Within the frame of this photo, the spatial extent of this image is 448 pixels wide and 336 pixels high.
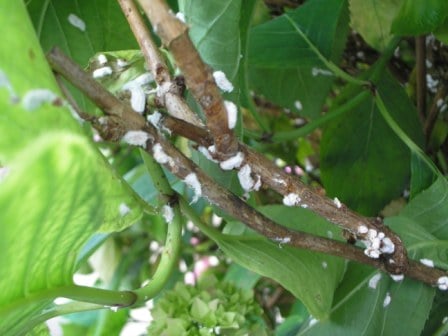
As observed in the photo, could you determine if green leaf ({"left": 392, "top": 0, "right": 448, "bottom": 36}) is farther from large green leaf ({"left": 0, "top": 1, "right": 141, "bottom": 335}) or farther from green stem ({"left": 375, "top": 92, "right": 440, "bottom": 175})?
large green leaf ({"left": 0, "top": 1, "right": 141, "bottom": 335})

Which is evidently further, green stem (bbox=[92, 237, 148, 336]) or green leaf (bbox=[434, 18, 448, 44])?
Result: green stem (bbox=[92, 237, 148, 336])

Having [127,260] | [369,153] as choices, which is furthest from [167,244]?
[127,260]

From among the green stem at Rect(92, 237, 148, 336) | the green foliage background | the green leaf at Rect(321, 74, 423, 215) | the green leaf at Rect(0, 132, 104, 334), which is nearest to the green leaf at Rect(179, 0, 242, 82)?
the green foliage background

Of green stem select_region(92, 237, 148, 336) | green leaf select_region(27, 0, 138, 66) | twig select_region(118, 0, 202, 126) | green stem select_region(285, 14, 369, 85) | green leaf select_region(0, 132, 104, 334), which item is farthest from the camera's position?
green stem select_region(92, 237, 148, 336)

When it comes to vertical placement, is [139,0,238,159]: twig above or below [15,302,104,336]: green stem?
above

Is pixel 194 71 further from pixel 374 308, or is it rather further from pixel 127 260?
pixel 127 260

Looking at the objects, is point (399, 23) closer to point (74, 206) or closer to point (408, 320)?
point (408, 320)

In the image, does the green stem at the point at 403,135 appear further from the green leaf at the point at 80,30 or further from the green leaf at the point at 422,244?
the green leaf at the point at 80,30
